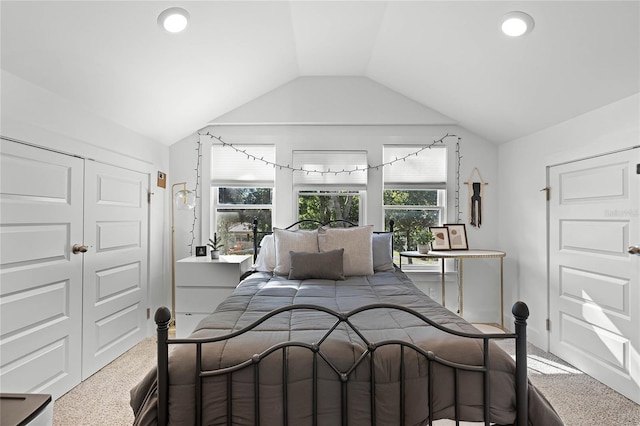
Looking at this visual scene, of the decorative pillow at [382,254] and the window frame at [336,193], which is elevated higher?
the window frame at [336,193]

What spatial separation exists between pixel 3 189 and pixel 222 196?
2192 mm

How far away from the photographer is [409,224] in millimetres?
4027

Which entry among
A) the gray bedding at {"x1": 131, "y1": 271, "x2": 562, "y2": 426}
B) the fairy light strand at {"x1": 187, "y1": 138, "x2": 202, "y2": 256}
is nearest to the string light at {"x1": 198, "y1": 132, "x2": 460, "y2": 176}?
the fairy light strand at {"x1": 187, "y1": 138, "x2": 202, "y2": 256}

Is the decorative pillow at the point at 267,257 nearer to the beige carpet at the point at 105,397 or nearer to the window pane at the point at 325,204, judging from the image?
the window pane at the point at 325,204

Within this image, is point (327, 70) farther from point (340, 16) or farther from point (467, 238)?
point (467, 238)

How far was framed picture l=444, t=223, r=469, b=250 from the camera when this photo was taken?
3770 mm

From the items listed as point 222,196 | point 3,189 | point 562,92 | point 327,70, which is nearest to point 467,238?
point 562,92

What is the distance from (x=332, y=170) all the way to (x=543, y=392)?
8.87 feet

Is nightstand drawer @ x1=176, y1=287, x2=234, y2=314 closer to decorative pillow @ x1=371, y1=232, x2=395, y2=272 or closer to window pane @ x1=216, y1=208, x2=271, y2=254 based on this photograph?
window pane @ x1=216, y1=208, x2=271, y2=254

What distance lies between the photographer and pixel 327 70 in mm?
3742

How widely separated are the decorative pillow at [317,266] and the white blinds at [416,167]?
1.52 m

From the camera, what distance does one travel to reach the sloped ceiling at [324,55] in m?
1.98

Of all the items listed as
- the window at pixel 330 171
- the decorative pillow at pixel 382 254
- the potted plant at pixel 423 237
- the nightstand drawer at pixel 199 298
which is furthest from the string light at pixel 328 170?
the nightstand drawer at pixel 199 298

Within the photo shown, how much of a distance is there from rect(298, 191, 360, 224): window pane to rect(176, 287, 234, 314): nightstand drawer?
4.08 ft
